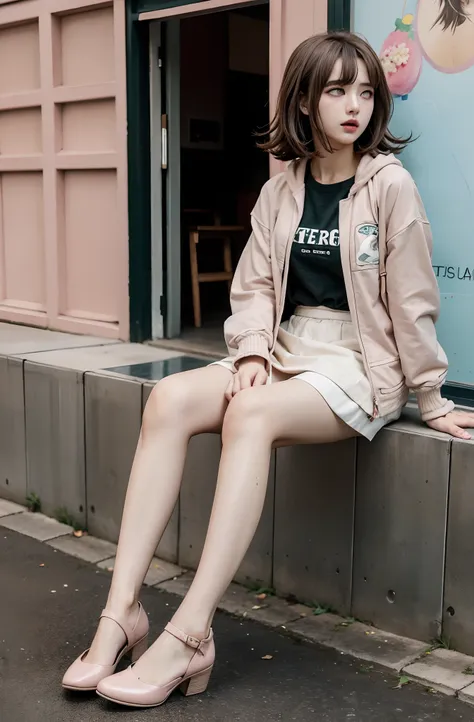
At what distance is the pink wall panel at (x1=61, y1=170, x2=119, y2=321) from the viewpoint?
4785 mm

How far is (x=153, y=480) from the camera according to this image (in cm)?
257

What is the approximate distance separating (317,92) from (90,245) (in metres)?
2.42

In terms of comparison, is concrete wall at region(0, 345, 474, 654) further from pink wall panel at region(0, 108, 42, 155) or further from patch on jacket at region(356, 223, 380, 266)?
pink wall panel at region(0, 108, 42, 155)

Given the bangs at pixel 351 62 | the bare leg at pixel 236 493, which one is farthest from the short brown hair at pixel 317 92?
the bare leg at pixel 236 493

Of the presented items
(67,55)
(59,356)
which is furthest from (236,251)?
(59,356)

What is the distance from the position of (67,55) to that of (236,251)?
2.68 meters

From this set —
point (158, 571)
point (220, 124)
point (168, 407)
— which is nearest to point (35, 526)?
point (158, 571)

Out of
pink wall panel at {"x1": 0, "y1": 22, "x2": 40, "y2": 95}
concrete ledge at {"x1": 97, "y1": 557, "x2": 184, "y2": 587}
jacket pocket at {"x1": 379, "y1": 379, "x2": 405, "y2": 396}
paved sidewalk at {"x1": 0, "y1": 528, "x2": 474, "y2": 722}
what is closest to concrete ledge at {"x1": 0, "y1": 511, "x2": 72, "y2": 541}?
concrete ledge at {"x1": 97, "y1": 557, "x2": 184, "y2": 587}

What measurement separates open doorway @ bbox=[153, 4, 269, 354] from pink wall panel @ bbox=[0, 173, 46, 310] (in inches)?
65.0

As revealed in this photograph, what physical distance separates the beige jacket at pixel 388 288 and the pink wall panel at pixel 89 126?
6.98 feet

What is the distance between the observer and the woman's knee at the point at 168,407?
2.61 metres

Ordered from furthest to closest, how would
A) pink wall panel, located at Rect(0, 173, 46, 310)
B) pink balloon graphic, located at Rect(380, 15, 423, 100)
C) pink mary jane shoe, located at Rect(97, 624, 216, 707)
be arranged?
pink wall panel, located at Rect(0, 173, 46, 310), pink balloon graphic, located at Rect(380, 15, 423, 100), pink mary jane shoe, located at Rect(97, 624, 216, 707)

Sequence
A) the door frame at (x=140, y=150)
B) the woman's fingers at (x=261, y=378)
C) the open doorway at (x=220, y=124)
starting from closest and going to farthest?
1. the woman's fingers at (x=261, y=378)
2. the door frame at (x=140, y=150)
3. the open doorway at (x=220, y=124)

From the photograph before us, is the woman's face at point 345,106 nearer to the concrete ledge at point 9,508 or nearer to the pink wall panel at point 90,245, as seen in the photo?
the pink wall panel at point 90,245
